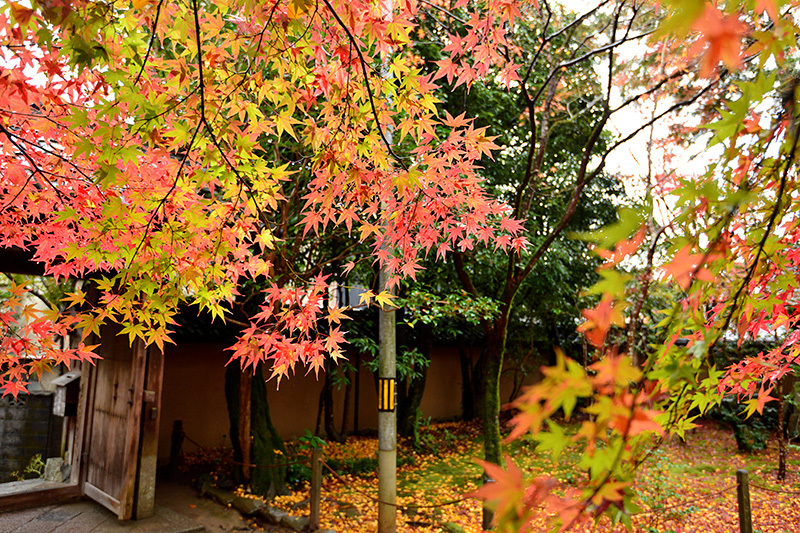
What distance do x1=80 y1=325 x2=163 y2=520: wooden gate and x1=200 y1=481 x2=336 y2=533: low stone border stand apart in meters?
0.81

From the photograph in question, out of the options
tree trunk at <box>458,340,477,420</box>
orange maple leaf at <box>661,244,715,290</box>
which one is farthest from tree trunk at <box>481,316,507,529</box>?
orange maple leaf at <box>661,244,715,290</box>

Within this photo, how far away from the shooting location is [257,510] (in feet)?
18.3

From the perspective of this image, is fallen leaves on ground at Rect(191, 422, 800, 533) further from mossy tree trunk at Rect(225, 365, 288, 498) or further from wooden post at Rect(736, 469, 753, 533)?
mossy tree trunk at Rect(225, 365, 288, 498)

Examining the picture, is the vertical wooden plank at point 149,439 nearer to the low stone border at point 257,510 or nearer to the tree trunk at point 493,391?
the low stone border at point 257,510

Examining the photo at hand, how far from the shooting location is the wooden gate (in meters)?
5.30

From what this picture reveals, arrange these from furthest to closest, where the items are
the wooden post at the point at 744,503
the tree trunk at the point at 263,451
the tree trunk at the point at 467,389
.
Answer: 1. the tree trunk at the point at 467,389
2. the tree trunk at the point at 263,451
3. the wooden post at the point at 744,503

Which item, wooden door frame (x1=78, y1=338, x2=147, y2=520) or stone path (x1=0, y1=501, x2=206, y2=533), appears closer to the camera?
stone path (x1=0, y1=501, x2=206, y2=533)

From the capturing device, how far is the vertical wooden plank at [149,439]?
5.36 m

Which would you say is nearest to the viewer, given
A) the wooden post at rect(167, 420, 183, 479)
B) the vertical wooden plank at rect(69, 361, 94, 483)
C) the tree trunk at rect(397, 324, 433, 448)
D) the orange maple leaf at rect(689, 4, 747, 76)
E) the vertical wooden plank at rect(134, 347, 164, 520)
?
the orange maple leaf at rect(689, 4, 747, 76)

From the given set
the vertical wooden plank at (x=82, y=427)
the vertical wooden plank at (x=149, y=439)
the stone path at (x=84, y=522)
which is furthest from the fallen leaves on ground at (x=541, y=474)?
the vertical wooden plank at (x=82, y=427)

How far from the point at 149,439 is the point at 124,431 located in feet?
0.89

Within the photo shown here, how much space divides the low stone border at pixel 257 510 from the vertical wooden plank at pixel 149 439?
738 millimetres

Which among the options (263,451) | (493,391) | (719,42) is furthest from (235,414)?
(719,42)

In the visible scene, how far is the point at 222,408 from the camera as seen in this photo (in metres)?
8.21
